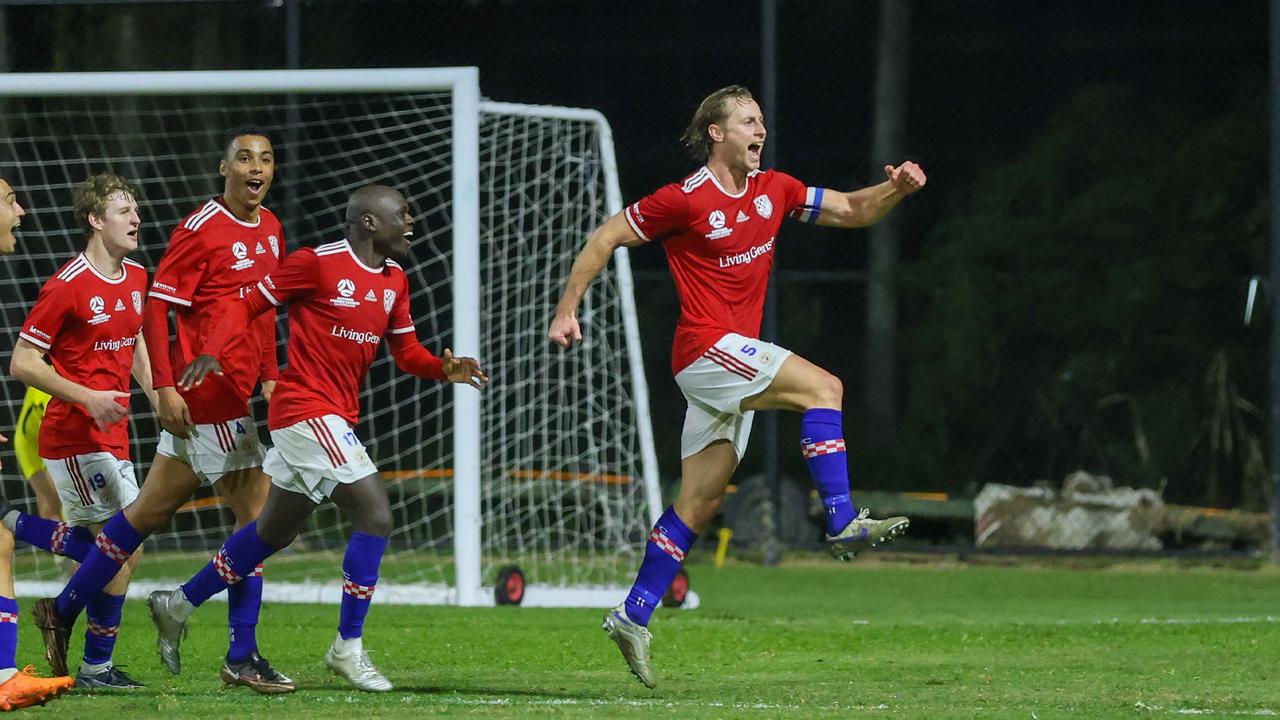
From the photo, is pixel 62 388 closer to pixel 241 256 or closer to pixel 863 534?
pixel 241 256

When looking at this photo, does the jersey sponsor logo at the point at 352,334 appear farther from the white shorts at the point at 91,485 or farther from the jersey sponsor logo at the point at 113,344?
the white shorts at the point at 91,485

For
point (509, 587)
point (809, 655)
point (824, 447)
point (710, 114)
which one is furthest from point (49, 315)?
point (509, 587)

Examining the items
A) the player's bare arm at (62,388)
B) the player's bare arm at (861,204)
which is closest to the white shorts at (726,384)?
the player's bare arm at (861,204)

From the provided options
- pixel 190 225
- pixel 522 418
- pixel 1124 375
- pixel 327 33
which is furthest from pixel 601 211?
pixel 190 225

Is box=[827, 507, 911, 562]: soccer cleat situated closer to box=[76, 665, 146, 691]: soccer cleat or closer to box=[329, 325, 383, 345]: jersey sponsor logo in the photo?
box=[329, 325, 383, 345]: jersey sponsor logo

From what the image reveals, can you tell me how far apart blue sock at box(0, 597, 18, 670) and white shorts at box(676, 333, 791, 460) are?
7.57 ft

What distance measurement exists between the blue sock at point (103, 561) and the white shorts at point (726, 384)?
6.66ft

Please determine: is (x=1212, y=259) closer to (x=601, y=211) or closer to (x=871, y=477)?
(x=871, y=477)

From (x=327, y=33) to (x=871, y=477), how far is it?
16.9 ft

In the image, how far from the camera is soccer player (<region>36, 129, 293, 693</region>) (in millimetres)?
6492

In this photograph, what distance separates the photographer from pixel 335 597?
9742mm

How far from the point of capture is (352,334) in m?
6.21

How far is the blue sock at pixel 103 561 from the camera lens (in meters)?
6.49

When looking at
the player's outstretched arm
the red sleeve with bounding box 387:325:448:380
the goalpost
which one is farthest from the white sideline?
the player's outstretched arm
